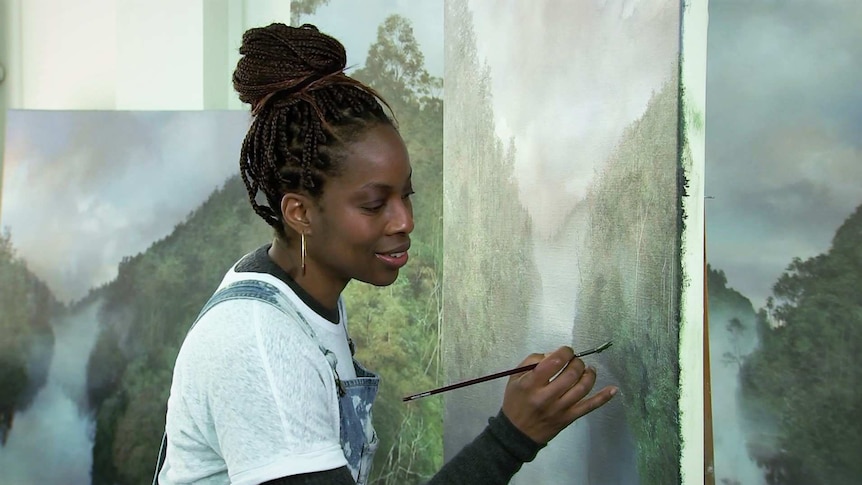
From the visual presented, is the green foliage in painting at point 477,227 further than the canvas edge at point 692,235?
Yes

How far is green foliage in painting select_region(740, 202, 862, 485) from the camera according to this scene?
1.20 meters

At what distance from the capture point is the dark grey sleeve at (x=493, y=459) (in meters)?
1.25

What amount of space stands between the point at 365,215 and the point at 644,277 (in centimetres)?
53

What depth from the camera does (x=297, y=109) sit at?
4.12 feet

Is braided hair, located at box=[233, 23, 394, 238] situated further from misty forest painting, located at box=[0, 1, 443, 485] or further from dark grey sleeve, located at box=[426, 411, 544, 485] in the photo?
misty forest painting, located at box=[0, 1, 443, 485]

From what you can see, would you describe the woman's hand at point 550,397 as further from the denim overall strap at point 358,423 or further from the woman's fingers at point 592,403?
the denim overall strap at point 358,423

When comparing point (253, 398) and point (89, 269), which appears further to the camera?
point (89, 269)

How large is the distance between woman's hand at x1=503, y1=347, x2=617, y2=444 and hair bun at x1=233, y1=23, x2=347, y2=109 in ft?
1.83

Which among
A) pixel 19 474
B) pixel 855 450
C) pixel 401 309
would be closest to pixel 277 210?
pixel 855 450

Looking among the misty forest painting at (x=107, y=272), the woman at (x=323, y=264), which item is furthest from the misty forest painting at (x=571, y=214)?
the misty forest painting at (x=107, y=272)

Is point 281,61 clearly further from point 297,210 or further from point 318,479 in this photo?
point 318,479

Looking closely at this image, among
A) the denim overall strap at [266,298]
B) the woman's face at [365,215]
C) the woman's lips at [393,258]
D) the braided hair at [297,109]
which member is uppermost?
the braided hair at [297,109]

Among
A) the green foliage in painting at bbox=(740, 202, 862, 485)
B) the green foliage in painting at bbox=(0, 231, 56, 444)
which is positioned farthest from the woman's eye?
the green foliage in painting at bbox=(0, 231, 56, 444)

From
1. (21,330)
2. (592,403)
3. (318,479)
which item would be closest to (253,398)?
(318,479)
